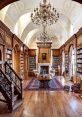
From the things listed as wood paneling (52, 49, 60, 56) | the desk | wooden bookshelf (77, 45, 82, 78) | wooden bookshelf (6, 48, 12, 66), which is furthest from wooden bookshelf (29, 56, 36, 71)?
wooden bookshelf (6, 48, 12, 66)

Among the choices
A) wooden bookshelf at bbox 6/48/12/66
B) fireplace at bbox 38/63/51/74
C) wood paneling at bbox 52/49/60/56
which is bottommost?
fireplace at bbox 38/63/51/74

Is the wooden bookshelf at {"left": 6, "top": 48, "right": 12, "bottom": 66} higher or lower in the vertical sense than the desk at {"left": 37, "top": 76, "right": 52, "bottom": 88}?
higher

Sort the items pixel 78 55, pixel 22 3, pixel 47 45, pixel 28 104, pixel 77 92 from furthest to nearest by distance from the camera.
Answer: pixel 47 45, pixel 78 55, pixel 22 3, pixel 77 92, pixel 28 104

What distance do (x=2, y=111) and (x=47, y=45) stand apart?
58.0 ft

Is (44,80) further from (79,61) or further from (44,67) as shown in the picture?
(44,67)

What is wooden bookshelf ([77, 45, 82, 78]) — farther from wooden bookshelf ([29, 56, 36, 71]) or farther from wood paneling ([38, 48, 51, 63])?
wooden bookshelf ([29, 56, 36, 71])

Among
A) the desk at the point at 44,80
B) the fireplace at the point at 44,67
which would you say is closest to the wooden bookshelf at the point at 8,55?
the desk at the point at 44,80

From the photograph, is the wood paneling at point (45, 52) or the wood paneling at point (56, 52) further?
the wood paneling at point (56, 52)

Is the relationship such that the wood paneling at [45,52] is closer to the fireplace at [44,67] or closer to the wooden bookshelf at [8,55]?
the fireplace at [44,67]

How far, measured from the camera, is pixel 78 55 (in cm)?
1293

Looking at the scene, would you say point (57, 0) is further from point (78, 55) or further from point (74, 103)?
point (74, 103)

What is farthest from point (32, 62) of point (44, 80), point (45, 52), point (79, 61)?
point (79, 61)

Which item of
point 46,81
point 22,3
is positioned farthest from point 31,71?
point 22,3

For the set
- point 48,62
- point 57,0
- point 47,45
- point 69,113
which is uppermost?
point 57,0
